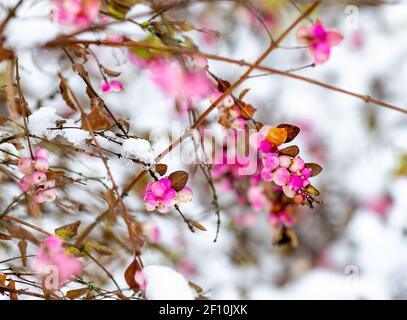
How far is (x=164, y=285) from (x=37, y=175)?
0.25 metres

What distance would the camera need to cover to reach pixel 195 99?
4.07 ft

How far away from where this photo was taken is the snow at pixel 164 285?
0.81 metres

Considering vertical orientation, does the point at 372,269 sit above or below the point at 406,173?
below

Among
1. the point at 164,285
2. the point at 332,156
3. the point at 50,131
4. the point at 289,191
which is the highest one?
the point at 332,156

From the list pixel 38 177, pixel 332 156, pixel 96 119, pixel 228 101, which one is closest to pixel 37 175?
pixel 38 177

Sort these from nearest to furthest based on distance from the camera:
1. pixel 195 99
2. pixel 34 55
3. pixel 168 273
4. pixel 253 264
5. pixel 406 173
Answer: pixel 34 55 < pixel 168 273 < pixel 195 99 < pixel 406 173 < pixel 253 264

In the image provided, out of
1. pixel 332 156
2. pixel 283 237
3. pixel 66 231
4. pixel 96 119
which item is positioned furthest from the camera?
pixel 332 156

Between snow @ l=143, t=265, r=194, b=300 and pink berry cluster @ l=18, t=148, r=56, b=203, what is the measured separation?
19 centimetres

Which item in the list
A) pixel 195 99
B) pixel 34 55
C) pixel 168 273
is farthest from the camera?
pixel 195 99

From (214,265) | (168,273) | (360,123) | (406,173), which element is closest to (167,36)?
(168,273)

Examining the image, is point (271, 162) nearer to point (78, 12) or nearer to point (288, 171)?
point (288, 171)

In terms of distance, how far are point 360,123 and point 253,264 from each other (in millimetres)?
793

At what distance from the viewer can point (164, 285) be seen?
2.74 feet

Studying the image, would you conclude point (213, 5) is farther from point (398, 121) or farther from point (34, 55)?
point (34, 55)
